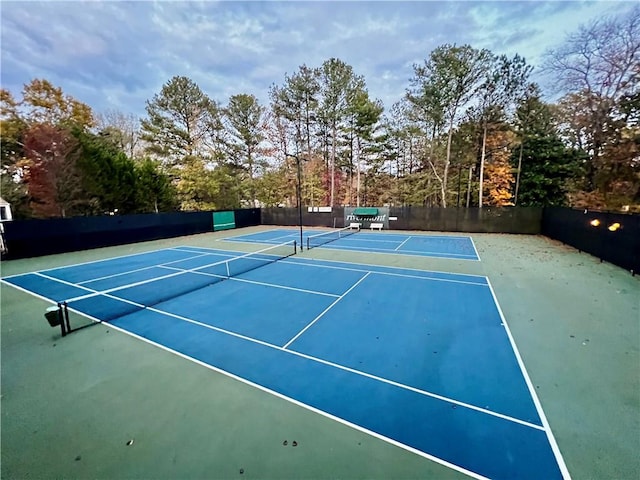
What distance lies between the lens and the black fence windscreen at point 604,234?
27.1 ft

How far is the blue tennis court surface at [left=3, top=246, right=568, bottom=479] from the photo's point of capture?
105 inches

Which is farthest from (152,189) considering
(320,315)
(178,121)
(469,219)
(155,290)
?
(469,219)

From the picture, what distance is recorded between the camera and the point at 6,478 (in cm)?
229

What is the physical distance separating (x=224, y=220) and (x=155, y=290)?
14829 millimetres

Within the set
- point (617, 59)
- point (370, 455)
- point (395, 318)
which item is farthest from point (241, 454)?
point (617, 59)

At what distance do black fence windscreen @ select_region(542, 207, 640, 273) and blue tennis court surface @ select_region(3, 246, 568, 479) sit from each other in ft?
15.5

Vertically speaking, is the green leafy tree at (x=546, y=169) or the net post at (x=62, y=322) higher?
the green leafy tree at (x=546, y=169)

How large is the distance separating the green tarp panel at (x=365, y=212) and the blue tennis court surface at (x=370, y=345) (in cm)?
1224

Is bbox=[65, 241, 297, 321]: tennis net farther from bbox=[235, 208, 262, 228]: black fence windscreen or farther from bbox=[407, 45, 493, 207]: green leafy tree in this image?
bbox=[407, 45, 493, 207]: green leafy tree

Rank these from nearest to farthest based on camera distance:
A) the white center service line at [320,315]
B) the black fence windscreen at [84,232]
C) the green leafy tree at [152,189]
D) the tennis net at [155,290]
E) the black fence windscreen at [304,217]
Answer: the white center service line at [320,315] → the tennis net at [155,290] → the black fence windscreen at [84,232] → the green leafy tree at [152,189] → the black fence windscreen at [304,217]

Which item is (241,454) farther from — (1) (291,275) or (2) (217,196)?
(2) (217,196)

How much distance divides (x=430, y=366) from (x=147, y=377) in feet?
12.3

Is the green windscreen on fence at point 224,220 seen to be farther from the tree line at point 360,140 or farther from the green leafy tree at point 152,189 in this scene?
the green leafy tree at point 152,189

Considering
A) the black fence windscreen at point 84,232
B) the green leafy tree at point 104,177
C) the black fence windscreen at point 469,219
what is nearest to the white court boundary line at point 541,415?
the black fence windscreen at point 469,219
